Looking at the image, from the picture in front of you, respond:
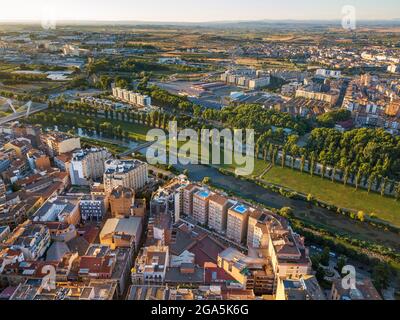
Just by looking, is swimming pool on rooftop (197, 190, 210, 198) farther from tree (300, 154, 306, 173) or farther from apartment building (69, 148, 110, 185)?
tree (300, 154, 306, 173)

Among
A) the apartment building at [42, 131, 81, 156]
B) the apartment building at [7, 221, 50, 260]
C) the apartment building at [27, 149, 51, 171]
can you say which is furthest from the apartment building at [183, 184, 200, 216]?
the apartment building at [42, 131, 81, 156]

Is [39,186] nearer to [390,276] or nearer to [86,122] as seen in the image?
[86,122]

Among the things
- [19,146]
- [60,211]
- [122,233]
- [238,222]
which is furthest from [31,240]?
[19,146]

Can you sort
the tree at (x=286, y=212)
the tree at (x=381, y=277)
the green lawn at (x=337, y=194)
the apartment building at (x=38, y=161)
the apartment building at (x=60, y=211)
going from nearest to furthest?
the tree at (x=381, y=277) → the apartment building at (x=60, y=211) → the tree at (x=286, y=212) → the green lawn at (x=337, y=194) → the apartment building at (x=38, y=161)

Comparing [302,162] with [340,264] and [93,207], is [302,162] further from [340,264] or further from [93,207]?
[93,207]

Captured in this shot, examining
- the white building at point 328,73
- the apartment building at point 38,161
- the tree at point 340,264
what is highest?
the white building at point 328,73

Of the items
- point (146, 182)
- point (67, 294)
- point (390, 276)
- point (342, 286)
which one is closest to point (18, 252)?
point (67, 294)

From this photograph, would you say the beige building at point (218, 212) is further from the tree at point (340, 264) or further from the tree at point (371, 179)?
the tree at point (371, 179)

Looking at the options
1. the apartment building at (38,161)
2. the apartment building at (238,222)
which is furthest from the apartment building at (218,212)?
the apartment building at (38,161)
